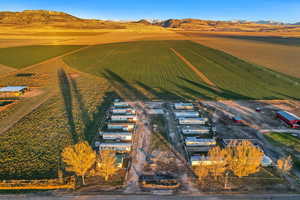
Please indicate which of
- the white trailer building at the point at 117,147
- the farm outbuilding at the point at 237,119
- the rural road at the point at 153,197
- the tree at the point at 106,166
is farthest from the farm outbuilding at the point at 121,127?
the farm outbuilding at the point at 237,119

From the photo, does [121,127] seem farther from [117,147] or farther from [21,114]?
[21,114]

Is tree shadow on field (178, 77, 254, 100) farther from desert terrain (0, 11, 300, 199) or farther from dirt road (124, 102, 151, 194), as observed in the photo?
dirt road (124, 102, 151, 194)

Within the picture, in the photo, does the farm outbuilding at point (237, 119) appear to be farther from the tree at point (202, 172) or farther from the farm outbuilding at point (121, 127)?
the farm outbuilding at point (121, 127)

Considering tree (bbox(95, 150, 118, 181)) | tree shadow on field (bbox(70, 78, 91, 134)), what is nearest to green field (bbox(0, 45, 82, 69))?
tree shadow on field (bbox(70, 78, 91, 134))

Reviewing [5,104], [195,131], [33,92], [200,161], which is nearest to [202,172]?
[200,161]

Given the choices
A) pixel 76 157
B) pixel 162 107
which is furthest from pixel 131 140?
pixel 162 107

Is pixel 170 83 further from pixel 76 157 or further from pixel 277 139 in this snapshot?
pixel 76 157
